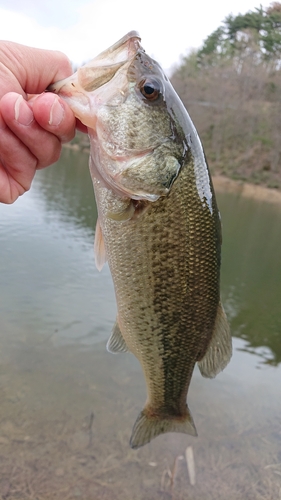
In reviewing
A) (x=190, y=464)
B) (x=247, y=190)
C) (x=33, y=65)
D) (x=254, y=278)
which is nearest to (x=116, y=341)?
(x=33, y=65)

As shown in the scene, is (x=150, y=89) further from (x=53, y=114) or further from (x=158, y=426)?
(x=158, y=426)

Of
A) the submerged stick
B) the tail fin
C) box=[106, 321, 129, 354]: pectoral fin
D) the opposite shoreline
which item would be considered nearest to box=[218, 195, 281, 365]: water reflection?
the submerged stick

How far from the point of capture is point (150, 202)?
186 cm

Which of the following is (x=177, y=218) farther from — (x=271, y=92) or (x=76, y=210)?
(x=271, y=92)

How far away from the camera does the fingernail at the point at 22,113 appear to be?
1.68 m

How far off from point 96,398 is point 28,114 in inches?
225

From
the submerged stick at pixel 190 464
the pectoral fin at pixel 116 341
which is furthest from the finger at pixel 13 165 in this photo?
the submerged stick at pixel 190 464

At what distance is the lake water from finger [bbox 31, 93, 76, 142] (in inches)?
176

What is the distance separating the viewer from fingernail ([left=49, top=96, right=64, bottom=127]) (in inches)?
65.6

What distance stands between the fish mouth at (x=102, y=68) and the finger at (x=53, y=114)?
0.09 m

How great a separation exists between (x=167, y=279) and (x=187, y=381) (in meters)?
0.82

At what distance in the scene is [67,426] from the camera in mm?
5738

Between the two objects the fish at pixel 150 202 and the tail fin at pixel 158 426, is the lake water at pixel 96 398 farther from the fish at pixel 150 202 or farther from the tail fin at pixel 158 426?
the fish at pixel 150 202

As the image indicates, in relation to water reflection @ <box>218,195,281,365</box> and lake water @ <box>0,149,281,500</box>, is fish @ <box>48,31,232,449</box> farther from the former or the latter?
water reflection @ <box>218,195,281,365</box>
